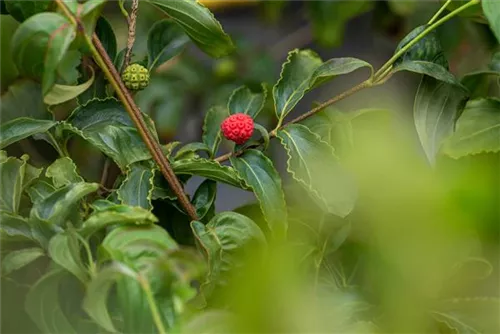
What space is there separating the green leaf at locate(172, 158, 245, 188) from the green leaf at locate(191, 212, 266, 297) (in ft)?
0.09

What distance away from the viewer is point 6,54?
1.71 ft

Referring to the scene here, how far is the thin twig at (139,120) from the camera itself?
0.43 metres

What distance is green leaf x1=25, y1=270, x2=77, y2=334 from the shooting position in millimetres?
384

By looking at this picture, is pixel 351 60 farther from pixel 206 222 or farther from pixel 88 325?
pixel 88 325

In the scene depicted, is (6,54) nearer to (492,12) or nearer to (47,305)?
(47,305)

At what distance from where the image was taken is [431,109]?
53 cm

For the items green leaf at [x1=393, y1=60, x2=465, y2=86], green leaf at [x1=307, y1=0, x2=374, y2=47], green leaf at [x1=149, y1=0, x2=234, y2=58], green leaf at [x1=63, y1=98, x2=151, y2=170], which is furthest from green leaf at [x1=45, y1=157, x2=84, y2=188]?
green leaf at [x1=307, y1=0, x2=374, y2=47]

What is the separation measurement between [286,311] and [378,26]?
1.01 m

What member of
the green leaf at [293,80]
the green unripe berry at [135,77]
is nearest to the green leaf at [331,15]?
the green leaf at [293,80]

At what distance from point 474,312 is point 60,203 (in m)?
0.24

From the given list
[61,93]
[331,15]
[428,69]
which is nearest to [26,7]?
[61,93]

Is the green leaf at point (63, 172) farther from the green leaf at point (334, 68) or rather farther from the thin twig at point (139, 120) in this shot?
the green leaf at point (334, 68)

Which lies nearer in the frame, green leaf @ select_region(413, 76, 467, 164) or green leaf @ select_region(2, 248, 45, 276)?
green leaf @ select_region(2, 248, 45, 276)

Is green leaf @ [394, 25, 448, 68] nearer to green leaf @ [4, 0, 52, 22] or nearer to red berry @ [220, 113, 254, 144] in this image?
red berry @ [220, 113, 254, 144]
